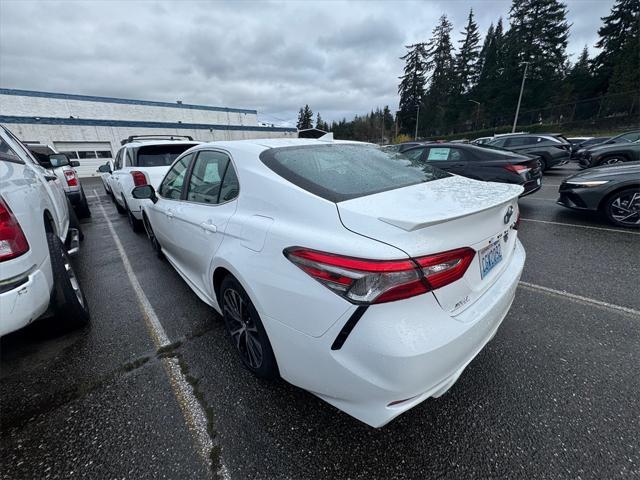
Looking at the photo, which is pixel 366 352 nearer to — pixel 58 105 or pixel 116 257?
pixel 116 257

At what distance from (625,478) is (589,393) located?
1.79ft

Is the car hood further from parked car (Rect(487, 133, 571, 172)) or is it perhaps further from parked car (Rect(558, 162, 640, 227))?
parked car (Rect(487, 133, 571, 172))

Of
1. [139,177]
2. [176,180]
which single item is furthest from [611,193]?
[139,177]

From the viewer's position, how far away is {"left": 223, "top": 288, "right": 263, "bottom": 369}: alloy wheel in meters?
1.90

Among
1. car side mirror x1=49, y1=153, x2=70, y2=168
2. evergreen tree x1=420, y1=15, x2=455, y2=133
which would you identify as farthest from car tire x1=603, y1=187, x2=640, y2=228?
evergreen tree x1=420, y1=15, x2=455, y2=133

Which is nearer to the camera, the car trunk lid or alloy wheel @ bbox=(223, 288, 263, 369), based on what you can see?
the car trunk lid

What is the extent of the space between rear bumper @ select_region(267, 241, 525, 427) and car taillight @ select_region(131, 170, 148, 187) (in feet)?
16.3

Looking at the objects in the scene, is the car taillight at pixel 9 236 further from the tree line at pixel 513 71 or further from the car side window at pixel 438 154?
the tree line at pixel 513 71

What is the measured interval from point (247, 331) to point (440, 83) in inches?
2631

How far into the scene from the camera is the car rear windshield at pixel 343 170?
1.67 metres

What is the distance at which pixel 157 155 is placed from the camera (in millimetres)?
5992

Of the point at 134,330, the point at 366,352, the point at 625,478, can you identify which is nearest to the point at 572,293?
the point at 625,478

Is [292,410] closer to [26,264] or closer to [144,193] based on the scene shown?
[26,264]

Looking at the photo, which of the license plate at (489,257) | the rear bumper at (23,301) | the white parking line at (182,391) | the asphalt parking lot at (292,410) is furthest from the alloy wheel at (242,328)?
the license plate at (489,257)
